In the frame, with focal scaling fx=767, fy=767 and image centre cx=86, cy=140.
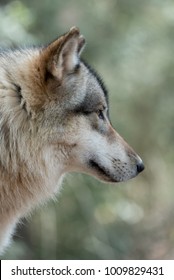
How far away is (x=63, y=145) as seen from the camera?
5672 millimetres

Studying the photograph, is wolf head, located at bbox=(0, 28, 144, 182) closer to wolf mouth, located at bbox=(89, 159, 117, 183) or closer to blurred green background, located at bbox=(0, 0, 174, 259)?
wolf mouth, located at bbox=(89, 159, 117, 183)

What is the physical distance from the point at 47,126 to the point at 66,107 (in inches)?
8.4

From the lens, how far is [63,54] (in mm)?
5512

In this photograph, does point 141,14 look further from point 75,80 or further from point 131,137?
point 75,80

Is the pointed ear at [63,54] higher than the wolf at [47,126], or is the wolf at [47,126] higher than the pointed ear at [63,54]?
the pointed ear at [63,54]

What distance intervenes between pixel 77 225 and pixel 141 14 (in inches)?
173

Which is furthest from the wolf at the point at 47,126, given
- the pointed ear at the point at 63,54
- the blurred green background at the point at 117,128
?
the blurred green background at the point at 117,128

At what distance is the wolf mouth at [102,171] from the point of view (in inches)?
230

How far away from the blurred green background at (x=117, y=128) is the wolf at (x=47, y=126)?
15.2 feet

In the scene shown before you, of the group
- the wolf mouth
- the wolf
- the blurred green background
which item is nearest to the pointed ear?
the wolf

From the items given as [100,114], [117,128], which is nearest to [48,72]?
[100,114]

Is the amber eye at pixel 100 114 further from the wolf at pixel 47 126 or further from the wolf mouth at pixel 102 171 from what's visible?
the wolf mouth at pixel 102 171

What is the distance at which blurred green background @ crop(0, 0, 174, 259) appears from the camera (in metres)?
13.0

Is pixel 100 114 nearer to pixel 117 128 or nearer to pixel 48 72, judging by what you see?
pixel 48 72
